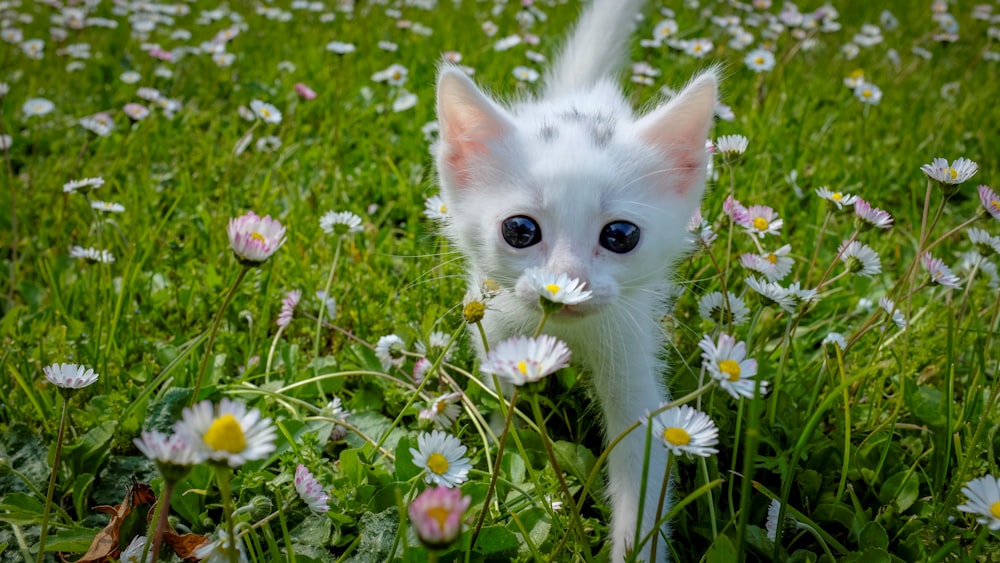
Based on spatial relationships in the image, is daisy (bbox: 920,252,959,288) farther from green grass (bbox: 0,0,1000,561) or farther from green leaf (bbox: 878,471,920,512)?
green leaf (bbox: 878,471,920,512)

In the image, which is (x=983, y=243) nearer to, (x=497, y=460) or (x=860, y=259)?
(x=860, y=259)

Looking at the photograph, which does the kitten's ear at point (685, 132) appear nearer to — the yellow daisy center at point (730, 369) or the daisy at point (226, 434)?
the yellow daisy center at point (730, 369)

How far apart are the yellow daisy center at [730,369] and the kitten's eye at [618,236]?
505 mm

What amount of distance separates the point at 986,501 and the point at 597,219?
28.1 inches

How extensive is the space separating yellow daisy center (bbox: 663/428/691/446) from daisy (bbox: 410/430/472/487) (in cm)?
31

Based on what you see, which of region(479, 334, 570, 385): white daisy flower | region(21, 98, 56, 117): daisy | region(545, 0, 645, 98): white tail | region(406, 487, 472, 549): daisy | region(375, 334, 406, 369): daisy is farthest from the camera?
region(21, 98, 56, 117): daisy

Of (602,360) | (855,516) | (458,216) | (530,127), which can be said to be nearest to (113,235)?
(458,216)

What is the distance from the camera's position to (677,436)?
885 mm

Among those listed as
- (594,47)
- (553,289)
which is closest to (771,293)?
(553,289)

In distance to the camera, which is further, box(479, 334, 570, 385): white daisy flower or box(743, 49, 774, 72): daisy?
box(743, 49, 774, 72): daisy

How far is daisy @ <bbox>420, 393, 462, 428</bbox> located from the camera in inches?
53.7

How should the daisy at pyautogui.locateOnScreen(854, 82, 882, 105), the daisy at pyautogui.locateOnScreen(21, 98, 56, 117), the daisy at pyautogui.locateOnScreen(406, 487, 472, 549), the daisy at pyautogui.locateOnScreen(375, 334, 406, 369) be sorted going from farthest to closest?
the daisy at pyautogui.locateOnScreen(854, 82, 882, 105), the daisy at pyautogui.locateOnScreen(21, 98, 56, 117), the daisy at pyautogui.locateOnScreen(375, 334, 406, 369), the daisy at pyautogui.locateOnScreen(406, 487, 472, 549)

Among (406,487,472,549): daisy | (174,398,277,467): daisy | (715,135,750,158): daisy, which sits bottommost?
(174,398,277,467): daisy

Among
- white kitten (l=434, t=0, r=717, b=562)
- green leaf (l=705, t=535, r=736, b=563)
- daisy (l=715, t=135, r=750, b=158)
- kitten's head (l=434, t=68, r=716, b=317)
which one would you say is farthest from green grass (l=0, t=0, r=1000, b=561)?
daisy (l=715, t=135, r=750, b=158)
